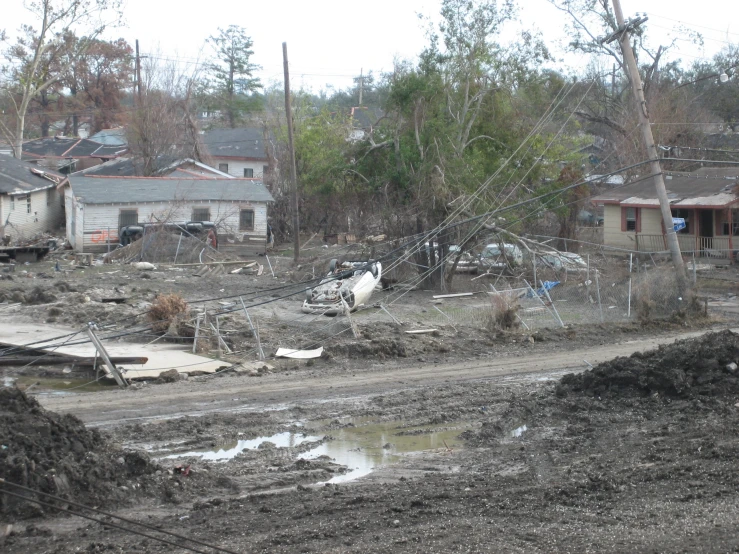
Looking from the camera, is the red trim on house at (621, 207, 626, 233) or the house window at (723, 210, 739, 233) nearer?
the house window at (723, 210, 739, 233)

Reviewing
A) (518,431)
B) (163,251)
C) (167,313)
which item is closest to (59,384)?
(167,313)

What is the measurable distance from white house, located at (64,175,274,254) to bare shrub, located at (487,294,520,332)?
2321cm

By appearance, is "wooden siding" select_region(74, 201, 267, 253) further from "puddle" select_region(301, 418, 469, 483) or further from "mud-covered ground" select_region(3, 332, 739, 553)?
"puddle" select_region(301, 418, 469, 483)

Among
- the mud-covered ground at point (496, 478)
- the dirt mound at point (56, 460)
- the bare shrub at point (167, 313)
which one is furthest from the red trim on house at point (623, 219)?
the dirt mound at point (56, 460)

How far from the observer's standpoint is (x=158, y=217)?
42.2 m

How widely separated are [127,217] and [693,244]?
2840 centimetres

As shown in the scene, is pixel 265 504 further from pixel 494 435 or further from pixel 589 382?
pixel 589 382

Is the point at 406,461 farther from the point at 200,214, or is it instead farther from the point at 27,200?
the point at 27,200

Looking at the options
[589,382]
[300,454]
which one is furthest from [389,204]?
[300,454]

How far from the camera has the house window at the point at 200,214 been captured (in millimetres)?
43812

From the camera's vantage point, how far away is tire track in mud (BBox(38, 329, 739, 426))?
546 inches

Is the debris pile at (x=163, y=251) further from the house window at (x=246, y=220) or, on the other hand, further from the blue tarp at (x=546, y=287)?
the blue tarp at (x=546, y=287)

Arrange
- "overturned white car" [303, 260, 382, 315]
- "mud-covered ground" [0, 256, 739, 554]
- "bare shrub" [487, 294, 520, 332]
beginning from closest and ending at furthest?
"mud-covered ground" [0, 256, 739, 554], "bare shrub" [487, 294, 520, 332], "overturned white car" [303, 260, 382, 315]

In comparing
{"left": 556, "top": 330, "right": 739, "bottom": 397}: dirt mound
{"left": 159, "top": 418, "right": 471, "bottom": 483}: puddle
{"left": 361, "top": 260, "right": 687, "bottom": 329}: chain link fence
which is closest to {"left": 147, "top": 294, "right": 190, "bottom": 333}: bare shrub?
{"left": 361, "top": 260, "right": 687, "bottom": 329}: chain link fence
